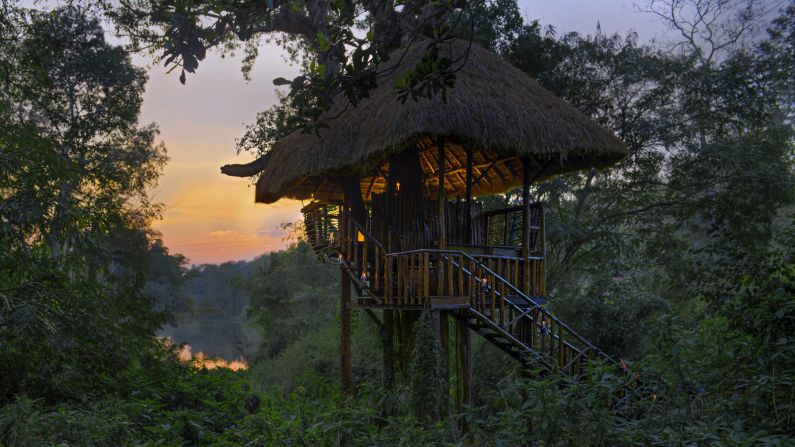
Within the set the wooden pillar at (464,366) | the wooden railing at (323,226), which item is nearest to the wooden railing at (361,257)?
the wooden railing at (323,226)

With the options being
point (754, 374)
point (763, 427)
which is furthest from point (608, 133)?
point (763, 427)

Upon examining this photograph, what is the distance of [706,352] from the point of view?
7695 millimetres

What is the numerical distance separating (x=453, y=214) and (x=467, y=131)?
222cm

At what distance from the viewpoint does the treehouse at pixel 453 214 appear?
939cm

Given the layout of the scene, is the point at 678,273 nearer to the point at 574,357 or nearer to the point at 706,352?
the point at 574,357

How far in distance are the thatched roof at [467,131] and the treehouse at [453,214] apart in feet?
0.08

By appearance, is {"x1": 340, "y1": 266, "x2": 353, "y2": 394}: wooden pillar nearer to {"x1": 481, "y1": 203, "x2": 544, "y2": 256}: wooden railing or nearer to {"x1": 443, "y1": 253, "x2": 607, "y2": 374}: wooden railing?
{"x1": 481, "y1": 203, "x2": 544, "y2": 256}: wooden railing

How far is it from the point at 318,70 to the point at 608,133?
8.68 m

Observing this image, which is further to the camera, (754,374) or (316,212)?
(316,212)

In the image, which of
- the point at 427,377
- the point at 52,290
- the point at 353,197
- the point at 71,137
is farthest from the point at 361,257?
the point at 71,137

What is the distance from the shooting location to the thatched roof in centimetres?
958

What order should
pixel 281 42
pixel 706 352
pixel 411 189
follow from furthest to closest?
pixel 281 42, pixel 411 189, pixel 706 352

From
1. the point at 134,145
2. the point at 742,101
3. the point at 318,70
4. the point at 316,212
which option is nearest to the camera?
the point at 318,70

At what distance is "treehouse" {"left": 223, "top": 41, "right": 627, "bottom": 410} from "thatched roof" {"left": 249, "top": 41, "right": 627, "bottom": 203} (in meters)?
0.03
